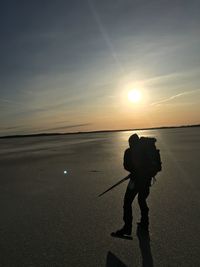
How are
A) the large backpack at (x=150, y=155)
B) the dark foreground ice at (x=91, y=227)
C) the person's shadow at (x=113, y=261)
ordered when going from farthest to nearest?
the large backpack at (x=150, y=155) < the dark foreground ice at (x=91, y=227) < the person's shadow at (x=113, y=261)

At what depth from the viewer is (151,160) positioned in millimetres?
5742

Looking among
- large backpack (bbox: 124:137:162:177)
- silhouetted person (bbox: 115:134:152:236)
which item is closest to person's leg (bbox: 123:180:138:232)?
silhouetted person (bbox: 115:134:152:236)

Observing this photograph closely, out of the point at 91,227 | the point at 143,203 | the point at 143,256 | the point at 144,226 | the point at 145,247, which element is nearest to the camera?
the point at 143,256

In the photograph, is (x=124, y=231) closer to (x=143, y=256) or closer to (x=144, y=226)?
(x=144, y=226)

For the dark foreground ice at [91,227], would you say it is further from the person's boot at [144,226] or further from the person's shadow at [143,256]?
the person's boot at [144,226]

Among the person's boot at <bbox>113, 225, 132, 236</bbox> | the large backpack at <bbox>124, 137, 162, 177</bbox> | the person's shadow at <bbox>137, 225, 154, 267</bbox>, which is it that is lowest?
the person's shadow at <bbox>137, 225, 154, 267</bbox>

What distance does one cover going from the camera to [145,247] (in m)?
5.30

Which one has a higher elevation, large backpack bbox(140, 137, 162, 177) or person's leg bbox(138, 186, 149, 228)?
large backpack bbox(140, 137, 162, 177)

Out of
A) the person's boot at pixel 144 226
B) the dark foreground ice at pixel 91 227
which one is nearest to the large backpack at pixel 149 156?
the person's boot at pixel 144 226

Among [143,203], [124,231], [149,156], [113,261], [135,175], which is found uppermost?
[149,156]

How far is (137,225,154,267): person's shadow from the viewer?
4695 mm

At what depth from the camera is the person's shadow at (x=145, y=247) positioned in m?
4.70

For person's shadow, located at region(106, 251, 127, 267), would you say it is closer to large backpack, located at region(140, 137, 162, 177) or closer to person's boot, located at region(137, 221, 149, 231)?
person's boot, located at region(137, 221, 149, 231)

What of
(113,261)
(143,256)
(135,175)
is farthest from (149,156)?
(113,261)
